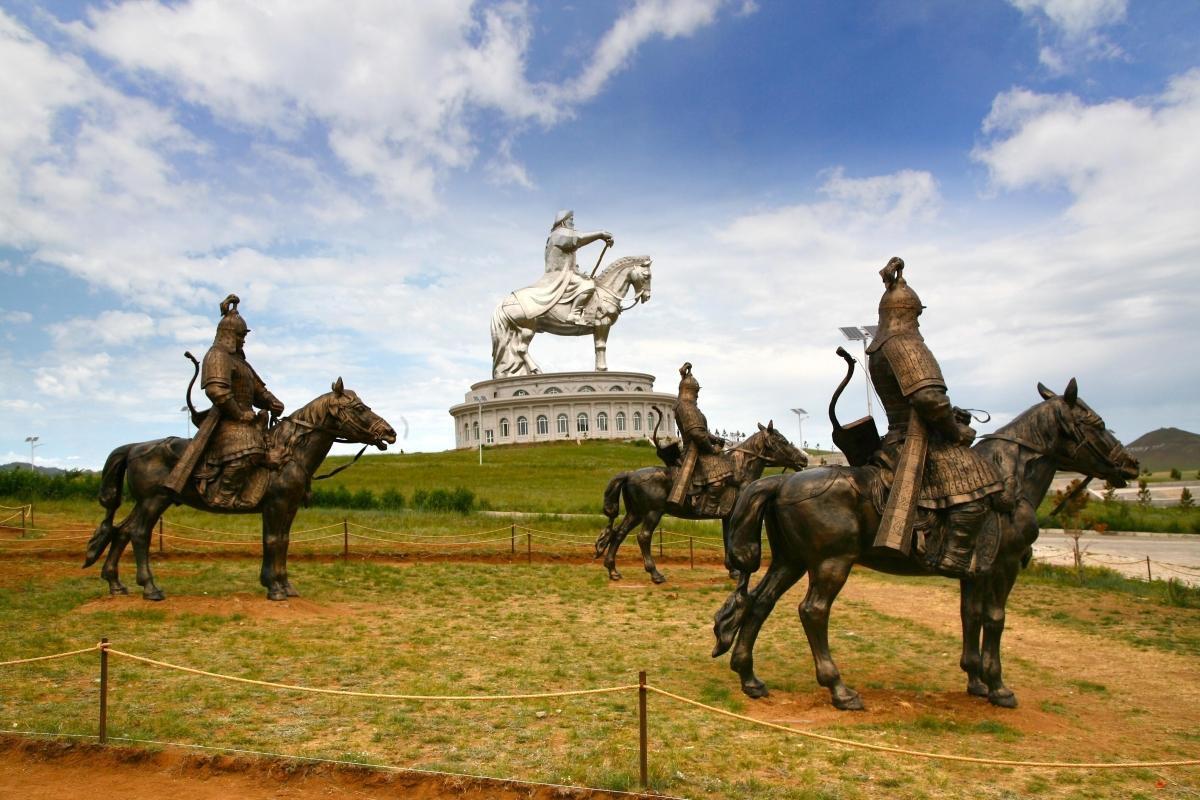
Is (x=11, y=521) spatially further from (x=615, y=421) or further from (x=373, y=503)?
(x=615, y=421)

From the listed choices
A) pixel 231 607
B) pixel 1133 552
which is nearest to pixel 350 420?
pixel 231 607

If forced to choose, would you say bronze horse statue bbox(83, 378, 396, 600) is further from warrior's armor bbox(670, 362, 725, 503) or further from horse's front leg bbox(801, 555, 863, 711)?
horse's front leg bbox(801, 555, 863, 711)

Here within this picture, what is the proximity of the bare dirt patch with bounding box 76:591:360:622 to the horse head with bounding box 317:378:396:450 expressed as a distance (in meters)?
2.52

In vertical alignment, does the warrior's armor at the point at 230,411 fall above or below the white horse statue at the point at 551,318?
below

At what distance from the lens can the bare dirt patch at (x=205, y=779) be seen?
5859 millimetres

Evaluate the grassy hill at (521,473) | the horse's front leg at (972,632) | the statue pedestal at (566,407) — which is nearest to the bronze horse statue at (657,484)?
the horse's front leg at (972,632)

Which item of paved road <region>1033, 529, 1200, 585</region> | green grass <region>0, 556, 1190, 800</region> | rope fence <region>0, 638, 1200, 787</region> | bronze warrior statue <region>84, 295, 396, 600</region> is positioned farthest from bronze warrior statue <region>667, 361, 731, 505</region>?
paved road <region>1033, 529, 1200, 585</region>

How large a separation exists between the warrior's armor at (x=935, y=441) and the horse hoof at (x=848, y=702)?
145 centimetres

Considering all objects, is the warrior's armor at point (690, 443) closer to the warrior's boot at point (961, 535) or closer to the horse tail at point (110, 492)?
A: the warrior's boot at point (961, 535)

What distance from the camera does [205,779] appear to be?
20.3ft

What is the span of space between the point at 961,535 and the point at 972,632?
1204 millimetres

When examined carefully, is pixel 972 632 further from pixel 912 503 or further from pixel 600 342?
pixel 600 342

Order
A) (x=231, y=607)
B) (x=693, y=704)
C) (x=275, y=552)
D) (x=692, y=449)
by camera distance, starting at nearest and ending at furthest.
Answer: (x=693, y=704) → (x=231, y=607) → (x=275, y=552) → (x=692, y=449)

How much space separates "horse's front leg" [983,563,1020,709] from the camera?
26.9 feet
